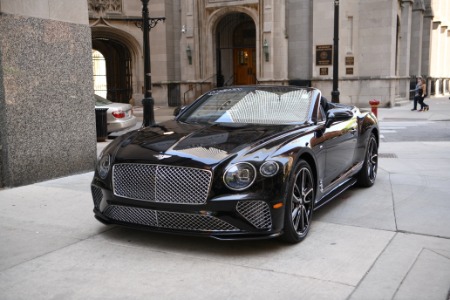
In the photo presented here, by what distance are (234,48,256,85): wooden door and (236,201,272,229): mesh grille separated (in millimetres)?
26762

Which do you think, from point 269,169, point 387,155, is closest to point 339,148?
point 269,169

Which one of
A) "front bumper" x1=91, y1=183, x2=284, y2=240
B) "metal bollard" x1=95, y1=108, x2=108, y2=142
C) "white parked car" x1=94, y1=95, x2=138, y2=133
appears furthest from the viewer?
"white parked car" x1=94, y1=95, x2=138, y2=133

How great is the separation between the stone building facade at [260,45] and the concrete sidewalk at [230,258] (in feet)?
67.2

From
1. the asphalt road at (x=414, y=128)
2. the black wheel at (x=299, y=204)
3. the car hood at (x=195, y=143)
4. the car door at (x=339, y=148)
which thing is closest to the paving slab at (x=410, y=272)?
the black wheel at (x=299, y=204)

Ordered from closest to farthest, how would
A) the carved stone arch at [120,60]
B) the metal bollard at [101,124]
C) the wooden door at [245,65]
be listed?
the metal bollard at [101,124]
the carved stone arch at [120,60]
the wooden door at [245,65]

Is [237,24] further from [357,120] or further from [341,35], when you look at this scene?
[357,120]

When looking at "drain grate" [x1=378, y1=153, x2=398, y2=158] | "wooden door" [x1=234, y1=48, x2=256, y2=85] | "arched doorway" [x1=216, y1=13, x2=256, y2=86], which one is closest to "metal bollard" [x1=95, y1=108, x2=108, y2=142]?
"drain grate" [x1=378, y1=153, x2=398, y2=158]

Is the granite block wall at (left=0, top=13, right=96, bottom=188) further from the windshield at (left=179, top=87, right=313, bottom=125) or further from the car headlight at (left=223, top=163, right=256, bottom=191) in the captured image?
the car headlight at (left=223, top=163, right=256, bottom=191)

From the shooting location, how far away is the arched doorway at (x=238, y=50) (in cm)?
3023

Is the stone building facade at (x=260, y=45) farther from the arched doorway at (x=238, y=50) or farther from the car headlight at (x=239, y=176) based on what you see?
the car headlight at (x=239, y=176)

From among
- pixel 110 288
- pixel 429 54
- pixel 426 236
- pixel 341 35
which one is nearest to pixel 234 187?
pixel 110 288

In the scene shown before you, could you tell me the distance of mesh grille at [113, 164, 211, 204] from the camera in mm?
4449

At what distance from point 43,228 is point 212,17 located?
24236mm

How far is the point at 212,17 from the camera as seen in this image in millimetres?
28234
